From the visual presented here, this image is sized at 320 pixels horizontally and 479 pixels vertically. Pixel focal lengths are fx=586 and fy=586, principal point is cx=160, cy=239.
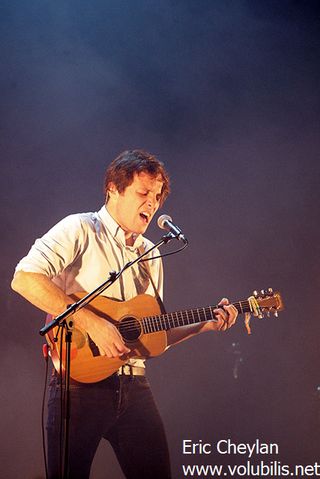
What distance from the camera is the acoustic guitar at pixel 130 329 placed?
325 centimetres

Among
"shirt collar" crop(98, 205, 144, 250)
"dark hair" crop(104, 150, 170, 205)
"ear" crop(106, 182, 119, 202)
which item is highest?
"dark hair" crop(104, 150, 170, 205)

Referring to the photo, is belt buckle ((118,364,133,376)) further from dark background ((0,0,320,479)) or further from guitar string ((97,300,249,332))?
dark background ((0,0,320,479))

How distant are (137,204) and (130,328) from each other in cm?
85

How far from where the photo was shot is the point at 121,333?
3389mm

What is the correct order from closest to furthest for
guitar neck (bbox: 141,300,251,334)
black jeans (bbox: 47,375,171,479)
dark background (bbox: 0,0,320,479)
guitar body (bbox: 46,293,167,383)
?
black jeans (bbox: 47,375,171,479)
guitar body (bbox: 46,293,167,383)
guitar neck (bbox: 141,300,251,334)
dark background (bbox: 0,0,320,479)

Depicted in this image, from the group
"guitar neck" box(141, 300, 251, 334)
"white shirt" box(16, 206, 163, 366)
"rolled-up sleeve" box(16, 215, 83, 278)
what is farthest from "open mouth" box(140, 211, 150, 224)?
"guitar neck" box(141, 300, 251, 334)

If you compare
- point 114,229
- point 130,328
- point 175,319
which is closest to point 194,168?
point 114,229

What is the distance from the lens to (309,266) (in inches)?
183

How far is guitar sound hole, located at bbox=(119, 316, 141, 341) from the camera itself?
3.40 m

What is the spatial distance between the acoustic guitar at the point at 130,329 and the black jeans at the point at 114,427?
0.08 metres

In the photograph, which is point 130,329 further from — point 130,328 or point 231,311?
point 231,311

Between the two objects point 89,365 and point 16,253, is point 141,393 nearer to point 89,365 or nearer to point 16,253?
point 89,365

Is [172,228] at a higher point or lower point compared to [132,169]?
lower

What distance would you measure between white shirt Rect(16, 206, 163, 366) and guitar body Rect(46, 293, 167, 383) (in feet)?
0.32
